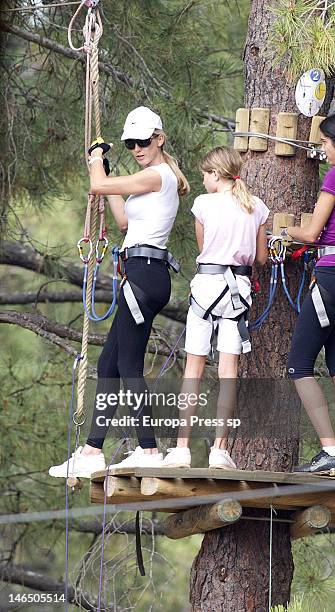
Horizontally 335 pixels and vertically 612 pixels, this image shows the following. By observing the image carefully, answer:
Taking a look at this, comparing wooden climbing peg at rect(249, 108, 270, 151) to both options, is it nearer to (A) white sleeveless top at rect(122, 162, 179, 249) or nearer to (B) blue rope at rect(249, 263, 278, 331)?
(B) blue rope at rect(249, 263, 278, 331)

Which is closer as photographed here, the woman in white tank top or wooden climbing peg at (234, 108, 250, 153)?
the woman in white tank top

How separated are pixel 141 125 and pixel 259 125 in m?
0.71

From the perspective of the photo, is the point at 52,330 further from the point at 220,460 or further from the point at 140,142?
the point at 220,460

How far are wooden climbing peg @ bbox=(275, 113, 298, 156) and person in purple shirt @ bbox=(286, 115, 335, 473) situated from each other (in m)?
0.50

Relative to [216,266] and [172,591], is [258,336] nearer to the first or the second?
[216,266]

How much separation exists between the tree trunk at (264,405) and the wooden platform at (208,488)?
Answer: 0.47 m

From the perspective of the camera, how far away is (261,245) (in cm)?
471

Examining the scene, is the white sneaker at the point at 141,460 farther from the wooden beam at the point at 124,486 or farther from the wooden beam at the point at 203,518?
the wooden beam at the point at 203,518

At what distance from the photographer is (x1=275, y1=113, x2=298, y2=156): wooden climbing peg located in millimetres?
5078

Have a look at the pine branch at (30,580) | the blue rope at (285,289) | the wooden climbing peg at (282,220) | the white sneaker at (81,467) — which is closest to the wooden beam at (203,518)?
the white sneaker at (81,467)

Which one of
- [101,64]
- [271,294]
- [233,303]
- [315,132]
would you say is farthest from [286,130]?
[101,64]

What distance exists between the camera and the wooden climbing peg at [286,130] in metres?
5.08

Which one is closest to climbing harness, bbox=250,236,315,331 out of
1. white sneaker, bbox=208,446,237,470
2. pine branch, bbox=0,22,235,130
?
white sneaker, bbox=208,446,237,470

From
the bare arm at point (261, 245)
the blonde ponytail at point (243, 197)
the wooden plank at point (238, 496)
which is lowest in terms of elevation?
the wooden plank at point (238, 496)
